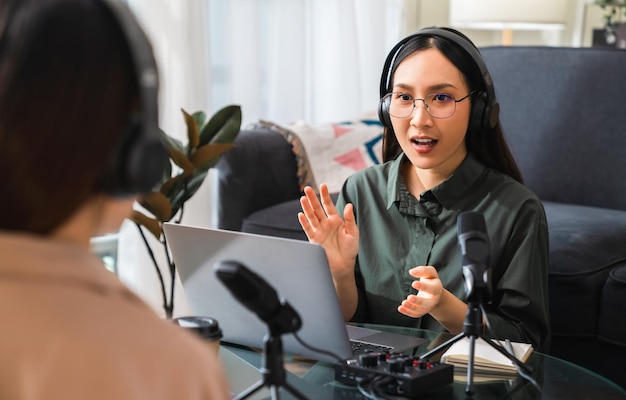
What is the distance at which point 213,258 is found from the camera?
1351 mm

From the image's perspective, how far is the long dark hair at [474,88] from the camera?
170 centimetres

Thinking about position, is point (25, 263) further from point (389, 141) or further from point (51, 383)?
point (389, 141)

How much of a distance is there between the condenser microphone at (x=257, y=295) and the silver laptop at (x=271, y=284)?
1.13 feet

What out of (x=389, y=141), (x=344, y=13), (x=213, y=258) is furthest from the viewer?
(x=344, y=13)

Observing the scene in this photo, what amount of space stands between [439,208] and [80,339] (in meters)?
1.27

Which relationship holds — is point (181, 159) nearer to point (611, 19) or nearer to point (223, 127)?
point (223, 127)

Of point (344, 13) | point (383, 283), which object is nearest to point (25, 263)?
point (383, 283)

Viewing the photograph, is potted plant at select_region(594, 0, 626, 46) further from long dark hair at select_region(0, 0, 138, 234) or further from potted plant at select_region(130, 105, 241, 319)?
long dark hair at select_region(0, 0, 138, 234)

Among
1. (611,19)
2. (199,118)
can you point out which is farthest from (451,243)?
(611,19)

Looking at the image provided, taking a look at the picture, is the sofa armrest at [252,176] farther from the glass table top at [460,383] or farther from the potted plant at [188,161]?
the glass table top at [460,383]

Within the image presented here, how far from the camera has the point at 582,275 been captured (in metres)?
2.35

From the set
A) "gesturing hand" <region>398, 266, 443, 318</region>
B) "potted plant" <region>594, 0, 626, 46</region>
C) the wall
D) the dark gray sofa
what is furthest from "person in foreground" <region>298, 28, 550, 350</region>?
the wall

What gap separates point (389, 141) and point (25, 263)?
137cm

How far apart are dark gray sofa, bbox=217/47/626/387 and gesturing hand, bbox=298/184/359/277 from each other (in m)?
1.01
